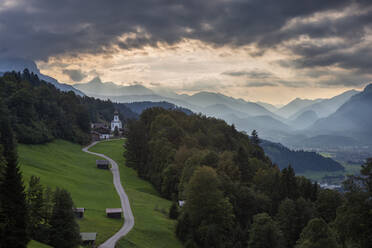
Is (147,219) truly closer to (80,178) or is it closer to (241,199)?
(241,199)

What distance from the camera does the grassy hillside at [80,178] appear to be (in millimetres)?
41531

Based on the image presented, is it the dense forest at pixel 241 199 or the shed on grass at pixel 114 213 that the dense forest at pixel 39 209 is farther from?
the dense forest at pixel 241 199

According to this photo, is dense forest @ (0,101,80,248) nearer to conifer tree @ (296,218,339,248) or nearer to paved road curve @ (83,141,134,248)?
paved road curve @ (83,141,134,248)

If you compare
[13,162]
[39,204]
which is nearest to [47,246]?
[39,204]

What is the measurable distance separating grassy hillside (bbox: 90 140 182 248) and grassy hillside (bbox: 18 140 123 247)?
280cm

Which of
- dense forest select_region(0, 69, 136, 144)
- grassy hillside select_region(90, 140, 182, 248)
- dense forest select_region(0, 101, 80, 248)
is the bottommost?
grassy hillside select_region(90, 140, 182, 248)

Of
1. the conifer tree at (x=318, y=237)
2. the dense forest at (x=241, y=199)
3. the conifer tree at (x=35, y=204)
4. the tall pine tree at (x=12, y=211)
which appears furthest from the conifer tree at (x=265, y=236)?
the tall pine tree at (x=12, y=211)

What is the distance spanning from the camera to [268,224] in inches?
1670

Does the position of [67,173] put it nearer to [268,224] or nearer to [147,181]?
[147,181]

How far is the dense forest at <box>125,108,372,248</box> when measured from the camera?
2744 centimetres

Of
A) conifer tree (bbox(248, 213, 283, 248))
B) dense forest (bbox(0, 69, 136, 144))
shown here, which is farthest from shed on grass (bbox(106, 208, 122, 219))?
dense forest (bbox(0, 69, 136, 144))

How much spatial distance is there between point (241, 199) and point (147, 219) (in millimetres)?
17116

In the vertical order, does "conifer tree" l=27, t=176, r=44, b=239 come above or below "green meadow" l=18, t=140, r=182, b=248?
above

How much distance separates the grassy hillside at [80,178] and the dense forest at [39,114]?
4.86 metres
